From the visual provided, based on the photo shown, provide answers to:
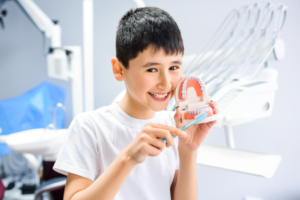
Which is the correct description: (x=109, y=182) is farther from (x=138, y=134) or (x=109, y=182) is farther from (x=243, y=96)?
(x=243, y=96)

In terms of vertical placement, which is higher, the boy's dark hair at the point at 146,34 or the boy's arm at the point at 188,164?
the boy's dark hair at the point at 146,34

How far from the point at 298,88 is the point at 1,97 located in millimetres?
2711

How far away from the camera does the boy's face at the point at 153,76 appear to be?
59 centimetres

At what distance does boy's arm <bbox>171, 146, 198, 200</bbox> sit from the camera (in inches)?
27.9

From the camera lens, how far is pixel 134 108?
28.4 inches

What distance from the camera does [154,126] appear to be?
0.52 meters

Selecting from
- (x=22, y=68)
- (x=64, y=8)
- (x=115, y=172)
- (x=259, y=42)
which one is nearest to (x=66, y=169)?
(x=115, y=172)

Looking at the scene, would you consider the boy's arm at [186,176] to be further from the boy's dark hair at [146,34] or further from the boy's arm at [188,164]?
the boy's dark hair at [146,34]

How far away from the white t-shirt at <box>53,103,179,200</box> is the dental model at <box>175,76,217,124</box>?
0.16 metres

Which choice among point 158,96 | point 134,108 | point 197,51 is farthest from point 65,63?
point 158,96

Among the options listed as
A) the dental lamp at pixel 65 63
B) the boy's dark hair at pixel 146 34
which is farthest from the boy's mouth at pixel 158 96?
the dental lamp at pixel 65 63

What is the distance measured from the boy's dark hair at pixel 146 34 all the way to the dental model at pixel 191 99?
0.08 meters

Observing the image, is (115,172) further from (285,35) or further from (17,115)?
(17,115)

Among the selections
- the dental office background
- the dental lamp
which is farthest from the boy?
the dental lamp
